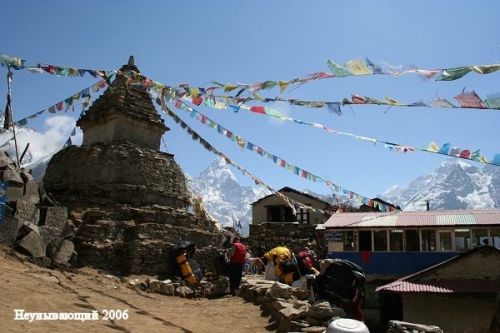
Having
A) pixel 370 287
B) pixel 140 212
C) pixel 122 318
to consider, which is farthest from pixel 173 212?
pixel 370 287

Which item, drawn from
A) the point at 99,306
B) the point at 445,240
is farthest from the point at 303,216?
the point at 99,306

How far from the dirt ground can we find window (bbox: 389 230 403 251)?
316 inches

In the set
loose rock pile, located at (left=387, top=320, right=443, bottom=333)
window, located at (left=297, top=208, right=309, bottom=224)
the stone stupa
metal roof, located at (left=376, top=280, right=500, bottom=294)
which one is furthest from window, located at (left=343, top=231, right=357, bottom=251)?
window, located at (left=297, top=208, right=309, bottom=224)

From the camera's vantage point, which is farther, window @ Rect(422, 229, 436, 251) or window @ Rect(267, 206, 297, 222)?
window @ Rect(267, 206, 297, 222)

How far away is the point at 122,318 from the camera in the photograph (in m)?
7.36

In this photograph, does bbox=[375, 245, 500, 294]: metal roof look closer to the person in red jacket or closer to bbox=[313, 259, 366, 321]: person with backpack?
the person in red jacket

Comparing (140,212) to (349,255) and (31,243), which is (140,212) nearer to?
(31,243)

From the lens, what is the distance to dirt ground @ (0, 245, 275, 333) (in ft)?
20.6

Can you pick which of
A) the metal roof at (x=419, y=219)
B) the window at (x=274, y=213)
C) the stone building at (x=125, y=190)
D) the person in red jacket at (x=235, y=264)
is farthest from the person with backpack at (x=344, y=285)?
the window at (x=274, y=213)

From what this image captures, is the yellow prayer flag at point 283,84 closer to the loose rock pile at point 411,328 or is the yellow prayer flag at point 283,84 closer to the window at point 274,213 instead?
the loose rock pile at point 411,328

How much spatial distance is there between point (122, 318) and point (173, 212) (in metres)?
7.07

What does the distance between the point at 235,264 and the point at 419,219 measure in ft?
27.3

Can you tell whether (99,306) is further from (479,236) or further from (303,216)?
(303,216)

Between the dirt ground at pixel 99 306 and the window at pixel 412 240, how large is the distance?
824 cm
